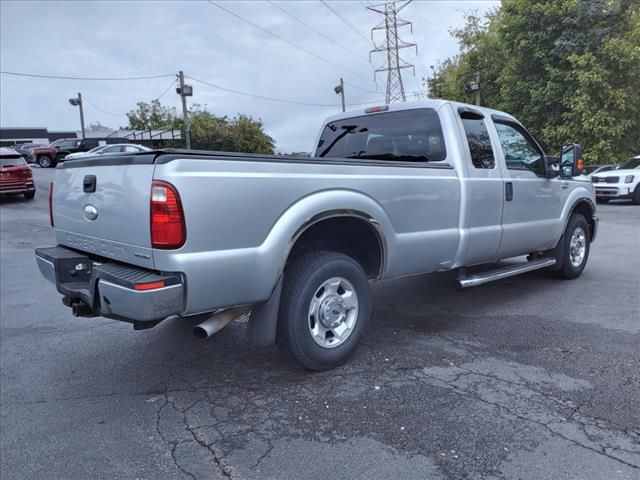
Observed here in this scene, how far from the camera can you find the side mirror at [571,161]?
5949 millimetres

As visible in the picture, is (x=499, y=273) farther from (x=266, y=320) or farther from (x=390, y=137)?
(x=266, y=320)

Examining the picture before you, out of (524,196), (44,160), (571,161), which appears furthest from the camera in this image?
(44,160)

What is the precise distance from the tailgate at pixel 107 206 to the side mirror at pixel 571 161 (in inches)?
191

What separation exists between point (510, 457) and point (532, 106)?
22415 millimetres

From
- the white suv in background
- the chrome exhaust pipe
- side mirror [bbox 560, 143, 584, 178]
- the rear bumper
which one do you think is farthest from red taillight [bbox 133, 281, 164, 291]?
the white suv in background

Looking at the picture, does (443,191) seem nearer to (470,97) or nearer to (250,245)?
(250,245)

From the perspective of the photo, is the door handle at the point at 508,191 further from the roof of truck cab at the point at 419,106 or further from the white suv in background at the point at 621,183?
the white suv in background at the point at 621,183

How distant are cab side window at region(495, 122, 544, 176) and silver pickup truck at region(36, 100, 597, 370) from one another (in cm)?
3

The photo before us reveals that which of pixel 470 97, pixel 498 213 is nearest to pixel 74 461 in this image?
pixel 498 213

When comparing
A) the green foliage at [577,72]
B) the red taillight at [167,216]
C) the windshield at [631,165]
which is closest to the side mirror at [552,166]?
the red taillight at [167,216]

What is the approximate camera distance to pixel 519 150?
18.8 ft

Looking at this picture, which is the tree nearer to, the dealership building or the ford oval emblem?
the dealership building

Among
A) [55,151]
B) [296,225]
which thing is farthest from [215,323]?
[55,151]

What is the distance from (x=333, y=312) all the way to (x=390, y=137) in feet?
7.22
